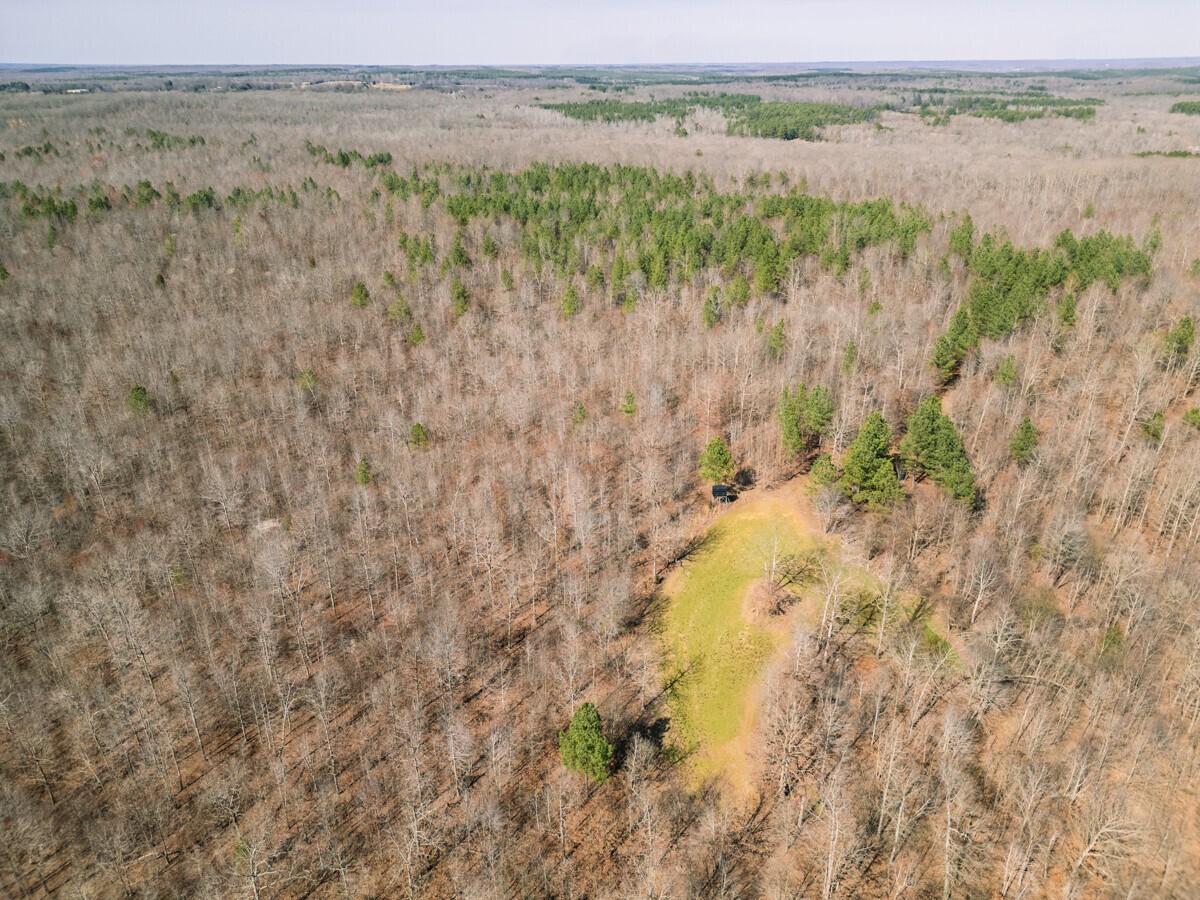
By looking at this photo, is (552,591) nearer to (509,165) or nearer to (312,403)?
(312,403)

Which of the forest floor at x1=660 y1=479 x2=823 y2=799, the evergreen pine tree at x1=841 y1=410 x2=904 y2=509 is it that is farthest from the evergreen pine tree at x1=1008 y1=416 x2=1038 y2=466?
the forest floor at x1=660 y1=479 x2=823 y2=799

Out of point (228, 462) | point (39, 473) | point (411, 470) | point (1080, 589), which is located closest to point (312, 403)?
point (228, 462)

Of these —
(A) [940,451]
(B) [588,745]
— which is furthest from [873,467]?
(B) [588,745]

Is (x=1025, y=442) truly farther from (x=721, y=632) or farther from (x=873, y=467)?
(x=721, y=632)

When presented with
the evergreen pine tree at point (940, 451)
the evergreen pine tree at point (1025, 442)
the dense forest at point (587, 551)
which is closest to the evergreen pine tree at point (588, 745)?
the dense forest at point (587, 551)

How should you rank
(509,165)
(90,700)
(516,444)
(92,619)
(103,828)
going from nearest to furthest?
(103,828) < (90,700) < (92,619) < (516,444) < (509,165)

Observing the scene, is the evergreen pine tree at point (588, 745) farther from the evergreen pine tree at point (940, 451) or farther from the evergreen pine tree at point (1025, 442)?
the evergreen pine tree at point (1025, 442)

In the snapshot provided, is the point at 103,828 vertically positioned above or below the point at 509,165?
below
